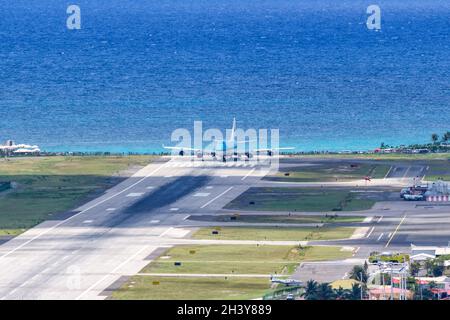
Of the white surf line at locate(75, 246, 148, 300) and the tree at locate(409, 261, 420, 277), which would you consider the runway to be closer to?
the white surf line at locate(75, 246, 148, 300)

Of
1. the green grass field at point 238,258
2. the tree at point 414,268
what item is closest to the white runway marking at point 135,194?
the green grass field at point 238,258

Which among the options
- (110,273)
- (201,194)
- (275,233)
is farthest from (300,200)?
(110,273)

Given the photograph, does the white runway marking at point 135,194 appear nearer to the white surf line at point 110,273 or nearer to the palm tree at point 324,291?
the white surf line at point 110,273

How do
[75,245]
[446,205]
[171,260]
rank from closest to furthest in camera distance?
[171,260], [75,245], [446,205]

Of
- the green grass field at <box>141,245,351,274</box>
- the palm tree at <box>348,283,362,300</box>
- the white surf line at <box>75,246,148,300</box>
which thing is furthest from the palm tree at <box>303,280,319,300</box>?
the white surf line at <box>75,246,148,300</box>

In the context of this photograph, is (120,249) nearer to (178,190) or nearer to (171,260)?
(171,260)
